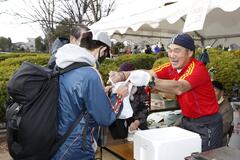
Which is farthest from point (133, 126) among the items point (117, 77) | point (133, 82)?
point (133, 82)

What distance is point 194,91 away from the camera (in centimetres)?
282

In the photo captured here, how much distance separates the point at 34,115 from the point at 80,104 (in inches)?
11.9

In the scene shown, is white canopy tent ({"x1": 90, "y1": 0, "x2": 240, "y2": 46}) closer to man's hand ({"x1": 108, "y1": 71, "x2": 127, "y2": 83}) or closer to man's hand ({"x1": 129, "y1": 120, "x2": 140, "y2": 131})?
man's hand ({"x1": 108, "y1": 71, "x2": 127, "y2": 83})

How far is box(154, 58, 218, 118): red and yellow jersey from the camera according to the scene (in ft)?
8.98

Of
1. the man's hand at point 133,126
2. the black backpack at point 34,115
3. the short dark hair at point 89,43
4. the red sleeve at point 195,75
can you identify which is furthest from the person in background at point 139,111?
the black backpack at point 34,115

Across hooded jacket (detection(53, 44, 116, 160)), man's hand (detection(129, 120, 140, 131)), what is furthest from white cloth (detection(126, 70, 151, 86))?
man's hand (detection(129, 120, 140, 131))

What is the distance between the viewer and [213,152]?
2.19 meters

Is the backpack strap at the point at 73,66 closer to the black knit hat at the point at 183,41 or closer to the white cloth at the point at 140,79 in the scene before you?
the white cloth at the point at 140,79

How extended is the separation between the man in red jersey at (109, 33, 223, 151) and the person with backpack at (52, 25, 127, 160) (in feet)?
2.29

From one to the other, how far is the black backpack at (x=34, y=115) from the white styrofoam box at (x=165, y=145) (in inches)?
24.5

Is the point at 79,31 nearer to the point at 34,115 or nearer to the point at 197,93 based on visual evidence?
the point at 197,93

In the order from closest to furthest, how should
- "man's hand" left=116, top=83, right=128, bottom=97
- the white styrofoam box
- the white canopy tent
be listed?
the white styrofoam box → "man's hand" left=116, top=83, right=128, bottom=97 → the white canopy tent

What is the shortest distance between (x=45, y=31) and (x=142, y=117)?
17952mm

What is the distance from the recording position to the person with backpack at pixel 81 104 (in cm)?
203
